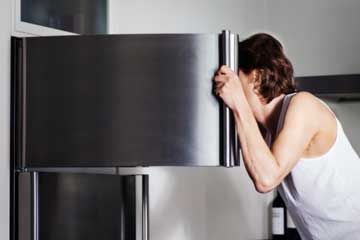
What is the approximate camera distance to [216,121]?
1.18m

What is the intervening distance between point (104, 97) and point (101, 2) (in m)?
0.69

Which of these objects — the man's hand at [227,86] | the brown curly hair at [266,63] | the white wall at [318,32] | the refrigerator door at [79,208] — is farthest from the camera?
the white wall at [318,32]

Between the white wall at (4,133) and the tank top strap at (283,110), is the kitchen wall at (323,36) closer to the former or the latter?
the tank top strap at (283,110)

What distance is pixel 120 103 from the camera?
1.18 meters

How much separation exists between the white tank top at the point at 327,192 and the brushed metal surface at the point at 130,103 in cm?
36

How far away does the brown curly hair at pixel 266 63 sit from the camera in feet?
4.66

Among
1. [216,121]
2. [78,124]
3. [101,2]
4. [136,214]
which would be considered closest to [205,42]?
[216,121]

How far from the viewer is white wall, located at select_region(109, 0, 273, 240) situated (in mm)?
1995

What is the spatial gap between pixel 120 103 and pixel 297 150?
1.37ft

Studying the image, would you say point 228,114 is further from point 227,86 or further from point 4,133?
point 4,133

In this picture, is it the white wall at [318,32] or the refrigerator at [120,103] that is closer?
the refrigerator at [120,103]

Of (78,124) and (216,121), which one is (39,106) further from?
(216,121)

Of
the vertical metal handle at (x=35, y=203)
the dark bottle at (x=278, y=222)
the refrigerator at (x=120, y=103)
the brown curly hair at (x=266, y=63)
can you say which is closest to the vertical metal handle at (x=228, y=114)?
the refrigerator at (x=120, y=103)

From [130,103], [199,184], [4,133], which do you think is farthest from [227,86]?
[199,184]
